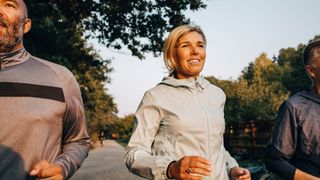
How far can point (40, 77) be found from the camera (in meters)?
2.20

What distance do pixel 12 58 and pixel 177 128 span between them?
43.1 inches

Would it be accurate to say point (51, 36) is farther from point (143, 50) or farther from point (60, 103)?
point (60, 103)

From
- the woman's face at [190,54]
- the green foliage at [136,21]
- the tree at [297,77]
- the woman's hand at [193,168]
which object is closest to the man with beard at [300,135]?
the woman's face at [190,54]

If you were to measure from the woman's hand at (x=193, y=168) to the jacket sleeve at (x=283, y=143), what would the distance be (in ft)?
4.76

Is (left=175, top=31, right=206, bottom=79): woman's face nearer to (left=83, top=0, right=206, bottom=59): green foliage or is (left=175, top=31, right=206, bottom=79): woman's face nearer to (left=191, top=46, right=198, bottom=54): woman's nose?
(left=191, top=46, right=198, bottom=54): woman's nose

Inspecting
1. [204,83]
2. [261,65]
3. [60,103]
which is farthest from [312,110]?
[261,65]

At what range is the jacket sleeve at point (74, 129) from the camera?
2203 mm

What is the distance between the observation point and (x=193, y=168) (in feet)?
5.87

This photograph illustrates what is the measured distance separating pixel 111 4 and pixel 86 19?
4.37 ft

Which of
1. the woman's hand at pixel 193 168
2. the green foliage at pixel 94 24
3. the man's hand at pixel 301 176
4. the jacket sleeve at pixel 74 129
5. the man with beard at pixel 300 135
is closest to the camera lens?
the woman's hand at pixel 193 168

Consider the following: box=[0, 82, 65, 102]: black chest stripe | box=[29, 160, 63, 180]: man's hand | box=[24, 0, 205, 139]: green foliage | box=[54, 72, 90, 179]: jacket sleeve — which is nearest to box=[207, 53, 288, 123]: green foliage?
box=[24, 0, 205, 139]: green foliage

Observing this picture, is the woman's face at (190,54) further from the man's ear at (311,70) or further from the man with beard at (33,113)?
the man's ear at (311,70)

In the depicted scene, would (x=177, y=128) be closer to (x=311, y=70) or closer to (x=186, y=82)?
(x=186, y=82)

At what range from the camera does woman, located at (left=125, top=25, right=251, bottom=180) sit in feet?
7.69
